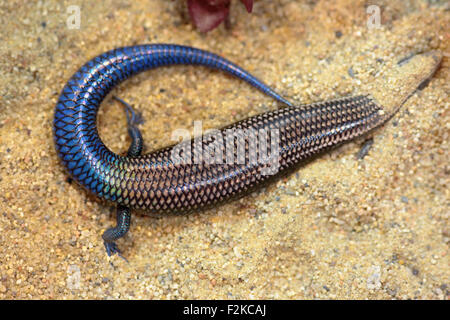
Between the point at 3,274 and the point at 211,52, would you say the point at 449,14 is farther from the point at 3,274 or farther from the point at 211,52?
the point at 3,274

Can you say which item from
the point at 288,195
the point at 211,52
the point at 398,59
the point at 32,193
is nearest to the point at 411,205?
the point at 288,195

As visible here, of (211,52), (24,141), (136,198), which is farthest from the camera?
(211,52)

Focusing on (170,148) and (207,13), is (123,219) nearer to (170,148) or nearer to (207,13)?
(170,148)

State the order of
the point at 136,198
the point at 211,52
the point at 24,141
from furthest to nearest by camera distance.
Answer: the point at 211,52, the point at 24,141, the point at 136,198

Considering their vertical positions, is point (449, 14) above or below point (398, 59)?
above

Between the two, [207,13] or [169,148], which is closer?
[169,148]

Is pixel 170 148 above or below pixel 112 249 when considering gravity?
above

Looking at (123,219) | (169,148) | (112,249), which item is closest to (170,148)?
(169,148)
